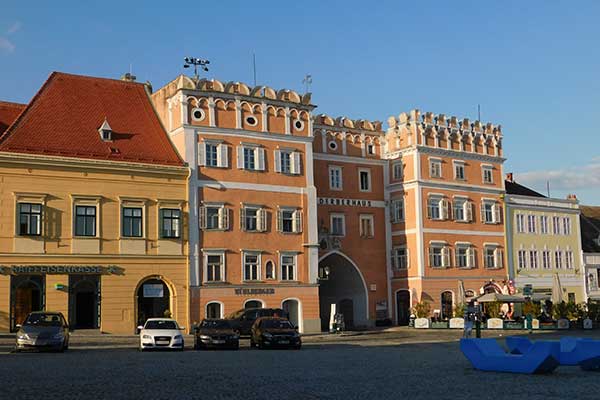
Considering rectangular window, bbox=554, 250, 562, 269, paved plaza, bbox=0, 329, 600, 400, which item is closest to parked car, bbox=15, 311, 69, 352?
paved plaza, bbox=0, 329, 600, 400

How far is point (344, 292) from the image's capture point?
5644 cm

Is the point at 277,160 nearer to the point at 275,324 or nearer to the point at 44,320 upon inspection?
the point at 275,324

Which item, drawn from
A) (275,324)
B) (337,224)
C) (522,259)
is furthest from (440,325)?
(275,324)

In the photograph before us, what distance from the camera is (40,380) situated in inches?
709

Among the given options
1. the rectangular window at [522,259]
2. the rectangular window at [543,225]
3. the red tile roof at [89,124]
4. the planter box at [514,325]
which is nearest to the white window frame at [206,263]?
the red tile roof at [89,124]

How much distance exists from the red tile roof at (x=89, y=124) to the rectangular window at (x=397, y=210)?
60.2 feet

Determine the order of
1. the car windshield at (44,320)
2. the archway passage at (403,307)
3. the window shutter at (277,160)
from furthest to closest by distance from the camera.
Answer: the archway passage at (403,307) → the window shutter at (277,160) → the car windshield at (44,320)

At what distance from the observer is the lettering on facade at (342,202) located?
53.7 m

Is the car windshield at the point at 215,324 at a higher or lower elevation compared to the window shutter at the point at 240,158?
lower

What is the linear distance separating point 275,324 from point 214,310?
1239 cm

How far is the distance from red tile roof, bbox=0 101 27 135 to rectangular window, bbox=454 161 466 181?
30.6 metres

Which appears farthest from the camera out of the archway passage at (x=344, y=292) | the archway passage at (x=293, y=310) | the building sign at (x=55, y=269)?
the archway passage at (x=344, y=292)

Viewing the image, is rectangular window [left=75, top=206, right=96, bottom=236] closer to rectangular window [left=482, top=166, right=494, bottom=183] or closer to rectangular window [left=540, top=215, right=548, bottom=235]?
rectangular window [left=482, top=166, right=494, bottom=183]

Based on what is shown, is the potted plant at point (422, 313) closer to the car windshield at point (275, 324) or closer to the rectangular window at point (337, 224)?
the rectangular window at point (337, 224)
